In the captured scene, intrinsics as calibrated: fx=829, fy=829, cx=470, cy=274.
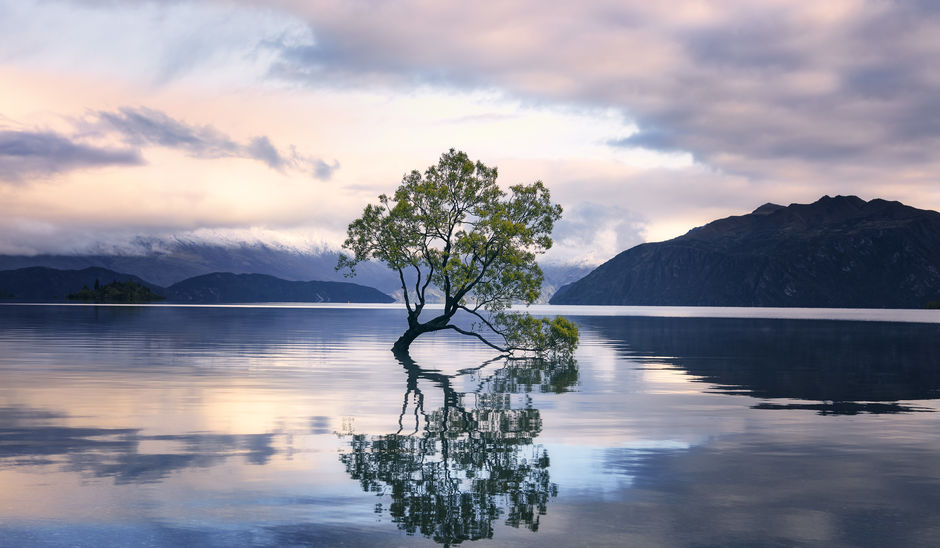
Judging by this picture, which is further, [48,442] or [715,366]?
[715,366]

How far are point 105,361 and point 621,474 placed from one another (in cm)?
4558

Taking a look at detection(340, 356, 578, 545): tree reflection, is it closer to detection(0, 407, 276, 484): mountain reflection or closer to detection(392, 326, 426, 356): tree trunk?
detection(0, 407, 276, 484): mountain reflection

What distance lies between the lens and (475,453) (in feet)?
74.2

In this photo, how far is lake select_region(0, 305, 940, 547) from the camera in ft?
49.2

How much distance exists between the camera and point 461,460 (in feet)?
70.5

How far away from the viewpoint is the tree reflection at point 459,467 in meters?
15.7

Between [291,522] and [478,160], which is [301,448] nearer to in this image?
[291,522]

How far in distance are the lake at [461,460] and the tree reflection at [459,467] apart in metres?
0.09

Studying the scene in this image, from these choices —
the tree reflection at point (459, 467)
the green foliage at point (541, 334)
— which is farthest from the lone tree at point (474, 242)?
the tree reflection at point (459, 467)

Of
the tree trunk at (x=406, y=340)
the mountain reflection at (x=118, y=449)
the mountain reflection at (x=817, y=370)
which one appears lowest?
the mountain reflection at (x=118, y=449)

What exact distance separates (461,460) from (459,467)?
0.97 metres

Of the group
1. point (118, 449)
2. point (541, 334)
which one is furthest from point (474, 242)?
point (118, 449)

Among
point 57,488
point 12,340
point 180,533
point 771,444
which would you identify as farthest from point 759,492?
point 12,340

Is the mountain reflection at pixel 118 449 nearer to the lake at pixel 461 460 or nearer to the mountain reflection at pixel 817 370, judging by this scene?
the lake at pixel 461 460
